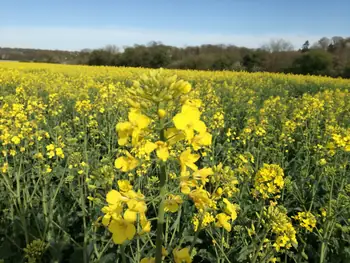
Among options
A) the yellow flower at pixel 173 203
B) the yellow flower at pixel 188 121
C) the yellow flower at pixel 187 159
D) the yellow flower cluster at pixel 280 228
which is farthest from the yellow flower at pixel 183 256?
the yellow flower cluster at pixel 280 228

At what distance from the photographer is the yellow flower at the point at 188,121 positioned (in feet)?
3.73

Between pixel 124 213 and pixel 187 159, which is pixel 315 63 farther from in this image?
Answer: pixel 124 213

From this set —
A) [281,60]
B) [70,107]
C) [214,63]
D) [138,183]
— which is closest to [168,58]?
[214,63]

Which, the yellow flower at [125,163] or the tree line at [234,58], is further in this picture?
the tree line at [234,58]

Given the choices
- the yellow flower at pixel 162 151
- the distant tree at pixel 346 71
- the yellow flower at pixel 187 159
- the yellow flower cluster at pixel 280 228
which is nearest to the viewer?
the yellow flower at pixel 162 151

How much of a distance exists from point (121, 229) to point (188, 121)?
1.49 feet

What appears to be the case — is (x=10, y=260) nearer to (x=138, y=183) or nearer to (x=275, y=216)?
(x=138, y=183)

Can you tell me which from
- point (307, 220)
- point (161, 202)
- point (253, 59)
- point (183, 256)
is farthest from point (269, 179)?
point (253, 59)

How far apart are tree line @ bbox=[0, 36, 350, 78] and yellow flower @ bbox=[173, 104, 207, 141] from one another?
23162mm

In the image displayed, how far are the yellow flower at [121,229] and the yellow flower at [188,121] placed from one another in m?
0.38

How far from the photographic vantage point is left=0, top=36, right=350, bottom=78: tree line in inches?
989

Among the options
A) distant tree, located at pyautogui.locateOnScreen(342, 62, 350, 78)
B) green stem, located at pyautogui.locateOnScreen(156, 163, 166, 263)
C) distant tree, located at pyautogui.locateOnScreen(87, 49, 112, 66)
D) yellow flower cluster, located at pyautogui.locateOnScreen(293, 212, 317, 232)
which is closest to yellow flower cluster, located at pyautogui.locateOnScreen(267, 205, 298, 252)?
yellow flower cluster, located at pyautogui.locateOnScreen(293, 212, 317, 232)

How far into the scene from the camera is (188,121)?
3.80 feet

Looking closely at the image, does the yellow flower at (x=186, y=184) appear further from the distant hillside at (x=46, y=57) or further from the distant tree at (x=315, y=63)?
the distant hillside at (x=46, y=57)
